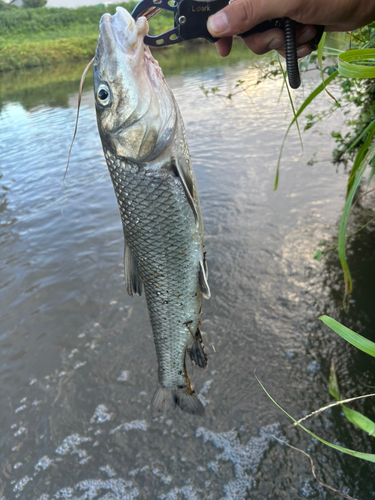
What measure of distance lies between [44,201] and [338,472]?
615 centimetres

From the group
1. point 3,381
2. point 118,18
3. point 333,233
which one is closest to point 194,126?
point 333,233

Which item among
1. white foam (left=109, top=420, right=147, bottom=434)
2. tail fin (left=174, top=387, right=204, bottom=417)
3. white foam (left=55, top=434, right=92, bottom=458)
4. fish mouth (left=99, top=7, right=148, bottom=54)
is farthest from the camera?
white foam (left=109, top=420, right=147, bottom=434)

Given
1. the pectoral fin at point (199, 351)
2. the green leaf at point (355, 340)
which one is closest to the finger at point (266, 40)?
the green leaf at point (355, 340)

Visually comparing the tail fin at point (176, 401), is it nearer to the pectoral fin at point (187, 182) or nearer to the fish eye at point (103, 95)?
the pectoral fin at point (187, 182)

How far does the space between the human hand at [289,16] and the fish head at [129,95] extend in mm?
327

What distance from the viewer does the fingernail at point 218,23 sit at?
1.46 metres

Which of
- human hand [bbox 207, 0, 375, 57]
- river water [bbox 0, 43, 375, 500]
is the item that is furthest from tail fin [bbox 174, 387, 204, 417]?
human hand [bbox 207, 0, 375, 57]

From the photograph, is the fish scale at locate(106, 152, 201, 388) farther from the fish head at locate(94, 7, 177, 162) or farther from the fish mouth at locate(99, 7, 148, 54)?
the fish mouth at locate(99, 7, 148, 54)

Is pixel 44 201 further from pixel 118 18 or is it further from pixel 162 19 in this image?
pixel 162 19

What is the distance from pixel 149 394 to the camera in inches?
122

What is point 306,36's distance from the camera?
1.69 m

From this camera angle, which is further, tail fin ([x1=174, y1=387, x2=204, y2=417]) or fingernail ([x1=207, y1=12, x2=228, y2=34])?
tail fin ([x1=174, y1=387, x2=204, y2=417])

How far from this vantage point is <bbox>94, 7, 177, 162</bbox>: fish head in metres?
1.40

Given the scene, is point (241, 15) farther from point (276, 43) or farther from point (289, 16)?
point (276, 43)
